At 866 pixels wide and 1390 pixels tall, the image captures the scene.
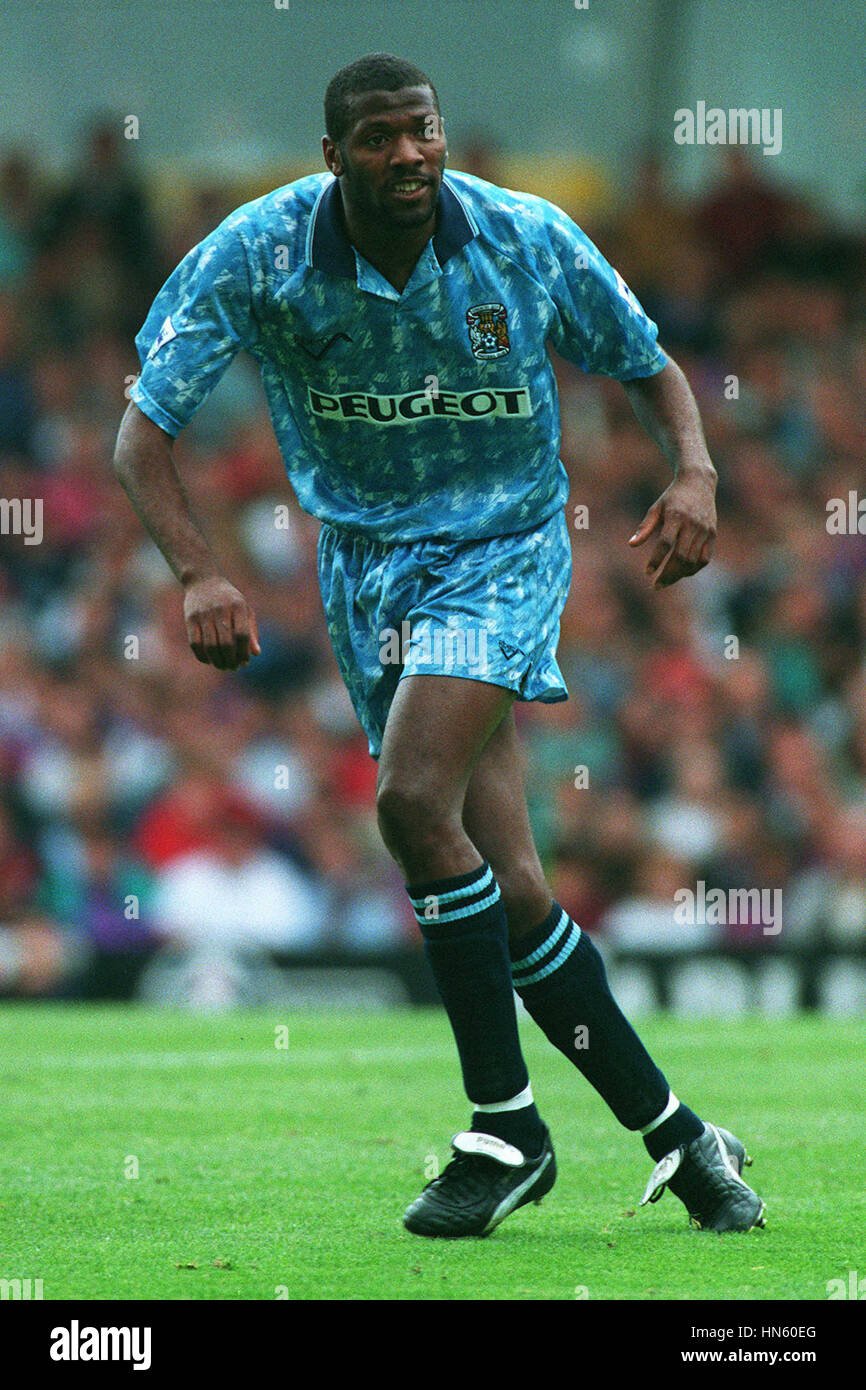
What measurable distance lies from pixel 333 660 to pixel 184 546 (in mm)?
7970

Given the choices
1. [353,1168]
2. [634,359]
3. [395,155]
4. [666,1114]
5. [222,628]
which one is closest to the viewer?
[222,628]

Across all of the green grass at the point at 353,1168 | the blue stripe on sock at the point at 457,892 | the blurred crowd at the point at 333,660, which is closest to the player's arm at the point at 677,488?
the blue stripe on sock at the point at 457,892

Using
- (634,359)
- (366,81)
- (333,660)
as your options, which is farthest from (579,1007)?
(333,660)

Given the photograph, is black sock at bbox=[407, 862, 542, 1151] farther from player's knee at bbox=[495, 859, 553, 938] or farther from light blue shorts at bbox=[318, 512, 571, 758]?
light blue shorts at bbox=[318, 512, 571, 758]

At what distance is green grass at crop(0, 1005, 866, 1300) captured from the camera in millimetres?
3535

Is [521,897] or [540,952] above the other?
[521,897]

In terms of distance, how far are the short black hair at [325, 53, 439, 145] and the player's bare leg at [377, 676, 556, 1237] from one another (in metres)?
1.08

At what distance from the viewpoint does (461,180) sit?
4.21 meters

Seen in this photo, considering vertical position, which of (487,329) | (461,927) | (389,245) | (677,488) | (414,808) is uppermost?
(389,245)

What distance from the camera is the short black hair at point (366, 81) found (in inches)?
154

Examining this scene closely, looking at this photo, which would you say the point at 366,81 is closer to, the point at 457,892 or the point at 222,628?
the point at 222,628

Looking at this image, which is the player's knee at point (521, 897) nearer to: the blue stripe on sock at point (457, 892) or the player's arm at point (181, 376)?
the blue stripe on sock at point (457, 892)

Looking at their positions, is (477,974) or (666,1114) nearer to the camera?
(477,974)

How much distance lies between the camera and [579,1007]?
13.7 ft
